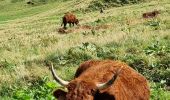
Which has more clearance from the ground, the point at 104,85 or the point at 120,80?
the point at 104,85

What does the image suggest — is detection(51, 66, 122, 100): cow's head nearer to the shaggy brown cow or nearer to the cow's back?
the shaggy brown cow

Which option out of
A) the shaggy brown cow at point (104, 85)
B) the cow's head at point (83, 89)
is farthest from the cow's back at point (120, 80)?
the cow's head at point (83, 89)

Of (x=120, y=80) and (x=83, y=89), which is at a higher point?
(x=83, y=89)

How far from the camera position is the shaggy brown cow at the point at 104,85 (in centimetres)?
633

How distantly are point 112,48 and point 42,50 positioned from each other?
13.3 feet

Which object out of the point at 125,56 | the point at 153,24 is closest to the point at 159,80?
the point at 125,56

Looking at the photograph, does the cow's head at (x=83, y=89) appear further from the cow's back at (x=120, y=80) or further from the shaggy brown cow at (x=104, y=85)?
the cow's back at (x=120, y=80)

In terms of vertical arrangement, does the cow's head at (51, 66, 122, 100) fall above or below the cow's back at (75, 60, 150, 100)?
above

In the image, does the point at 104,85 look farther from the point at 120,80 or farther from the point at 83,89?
the point at 120,80

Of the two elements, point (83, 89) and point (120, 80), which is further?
point (120, 80)

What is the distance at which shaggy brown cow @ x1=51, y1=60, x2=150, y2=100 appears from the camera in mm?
6328

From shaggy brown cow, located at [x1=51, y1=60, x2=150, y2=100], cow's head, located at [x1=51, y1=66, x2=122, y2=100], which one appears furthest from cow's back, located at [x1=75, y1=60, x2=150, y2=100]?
cow's head, located at [x1=51, y1=66, x2=122, y2=100]

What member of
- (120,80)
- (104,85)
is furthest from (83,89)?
(120,80)

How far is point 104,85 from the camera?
248 inches
